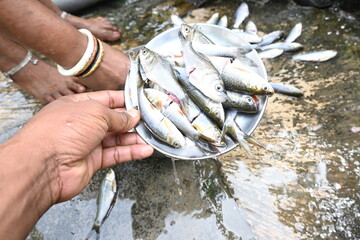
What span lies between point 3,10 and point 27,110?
138 cm

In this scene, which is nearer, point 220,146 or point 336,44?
point 220,146

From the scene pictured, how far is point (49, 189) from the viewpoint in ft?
5.61

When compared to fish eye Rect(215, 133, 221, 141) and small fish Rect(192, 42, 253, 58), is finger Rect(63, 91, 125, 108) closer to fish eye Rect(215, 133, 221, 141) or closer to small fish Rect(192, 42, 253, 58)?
small fish Rect(192, 42, 253, 58)

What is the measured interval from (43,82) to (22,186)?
193 cm

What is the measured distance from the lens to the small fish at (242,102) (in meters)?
2.12

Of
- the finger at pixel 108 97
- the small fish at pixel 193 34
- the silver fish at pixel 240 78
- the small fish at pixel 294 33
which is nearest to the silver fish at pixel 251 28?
the small fish at pixel 294 33

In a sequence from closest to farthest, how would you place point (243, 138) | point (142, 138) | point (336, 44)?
point (243, 138)
point (142, 138)
point (336, 44)

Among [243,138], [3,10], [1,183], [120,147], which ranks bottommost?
[120,147]

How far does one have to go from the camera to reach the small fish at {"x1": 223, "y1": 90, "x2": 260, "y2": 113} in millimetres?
2117

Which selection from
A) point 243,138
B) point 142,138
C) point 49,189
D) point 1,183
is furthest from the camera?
point 142,138

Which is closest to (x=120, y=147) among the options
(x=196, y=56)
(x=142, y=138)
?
(x=142, y=138)

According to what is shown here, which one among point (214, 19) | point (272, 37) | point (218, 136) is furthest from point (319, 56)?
point (218, 136)

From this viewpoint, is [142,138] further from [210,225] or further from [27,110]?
[27,110]

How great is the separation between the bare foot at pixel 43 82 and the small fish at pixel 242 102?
184 centimetres
